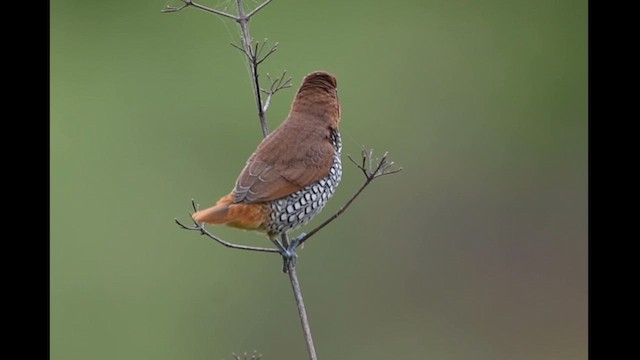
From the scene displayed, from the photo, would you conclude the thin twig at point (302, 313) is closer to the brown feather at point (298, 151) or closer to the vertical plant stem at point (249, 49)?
the brown feather at point (298, 151)

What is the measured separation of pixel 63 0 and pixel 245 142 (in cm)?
296

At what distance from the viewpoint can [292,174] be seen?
4758 mm

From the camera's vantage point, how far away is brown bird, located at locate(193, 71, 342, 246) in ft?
15.2

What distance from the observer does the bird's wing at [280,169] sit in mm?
4676

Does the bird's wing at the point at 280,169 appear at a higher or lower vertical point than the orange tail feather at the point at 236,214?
higher

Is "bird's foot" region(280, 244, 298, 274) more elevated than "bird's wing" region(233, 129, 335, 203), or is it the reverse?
"bird's wing" region(233, 129, 335, 203)

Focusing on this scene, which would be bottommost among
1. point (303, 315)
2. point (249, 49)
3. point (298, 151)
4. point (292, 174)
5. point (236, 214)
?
point (303, 315)

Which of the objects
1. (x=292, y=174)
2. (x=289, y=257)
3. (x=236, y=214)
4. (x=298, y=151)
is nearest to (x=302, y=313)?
(x=289, y=257)

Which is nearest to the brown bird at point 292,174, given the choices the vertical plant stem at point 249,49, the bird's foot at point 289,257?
the bird's foot at point 289,257

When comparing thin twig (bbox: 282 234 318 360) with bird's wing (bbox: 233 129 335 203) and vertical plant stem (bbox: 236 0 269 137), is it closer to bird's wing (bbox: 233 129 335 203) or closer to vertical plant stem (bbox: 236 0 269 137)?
bird's wing (bbox: 233 129 335 203)

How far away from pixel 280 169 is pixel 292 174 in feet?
0.22

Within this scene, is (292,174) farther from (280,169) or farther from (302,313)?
(302,313)

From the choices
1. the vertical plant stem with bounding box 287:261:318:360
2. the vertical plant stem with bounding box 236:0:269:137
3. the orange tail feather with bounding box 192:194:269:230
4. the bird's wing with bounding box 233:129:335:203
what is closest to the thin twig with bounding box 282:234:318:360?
the vertical plant stem with bounding box 287:261:318:360

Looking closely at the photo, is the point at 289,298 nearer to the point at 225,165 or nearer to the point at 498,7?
the point at 225,165
